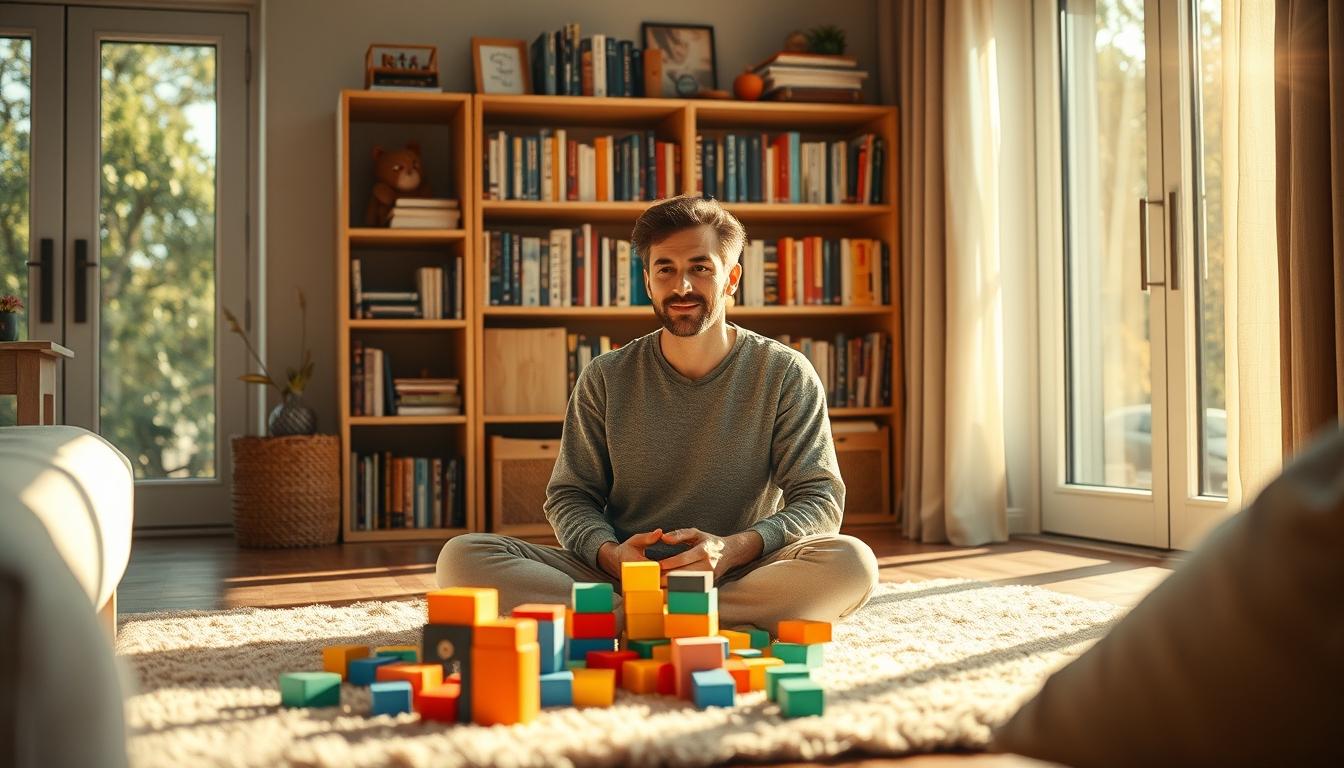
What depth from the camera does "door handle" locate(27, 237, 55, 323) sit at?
4582 millimetres

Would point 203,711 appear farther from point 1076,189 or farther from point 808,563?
point 1076,189

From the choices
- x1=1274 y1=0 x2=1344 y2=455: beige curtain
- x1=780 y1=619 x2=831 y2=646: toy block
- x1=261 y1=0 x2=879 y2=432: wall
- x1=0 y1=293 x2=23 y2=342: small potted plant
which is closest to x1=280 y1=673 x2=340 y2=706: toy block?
x1=780 y1=619 x2=831 y2=646: toy block

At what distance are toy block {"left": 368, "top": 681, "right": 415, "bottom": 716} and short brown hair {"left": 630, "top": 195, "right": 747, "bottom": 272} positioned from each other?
105 centimetres

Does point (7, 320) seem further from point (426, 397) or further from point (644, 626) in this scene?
point (644, 626)

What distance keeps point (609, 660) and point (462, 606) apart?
277 millimetres

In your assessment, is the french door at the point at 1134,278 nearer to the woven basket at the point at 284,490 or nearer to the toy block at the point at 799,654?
the toy block at the point at 799,654

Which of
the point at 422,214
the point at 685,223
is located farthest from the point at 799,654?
the point at 422,214

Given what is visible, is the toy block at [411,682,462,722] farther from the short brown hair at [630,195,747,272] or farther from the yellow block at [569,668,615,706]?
the short brown hair at [630,195,747,272]

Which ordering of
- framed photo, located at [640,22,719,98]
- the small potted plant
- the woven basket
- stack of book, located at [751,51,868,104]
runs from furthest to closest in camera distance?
framed photo, located at [640,22,719,98], stack of book, located at [751,51,868,104], the woven basket, the small potted plant

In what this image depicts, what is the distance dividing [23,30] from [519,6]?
1781mm

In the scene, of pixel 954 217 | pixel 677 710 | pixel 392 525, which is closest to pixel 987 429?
pixel 954 217

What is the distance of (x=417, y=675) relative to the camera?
160 centimetres

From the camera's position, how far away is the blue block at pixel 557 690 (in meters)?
1.62

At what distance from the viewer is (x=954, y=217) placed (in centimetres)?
425
